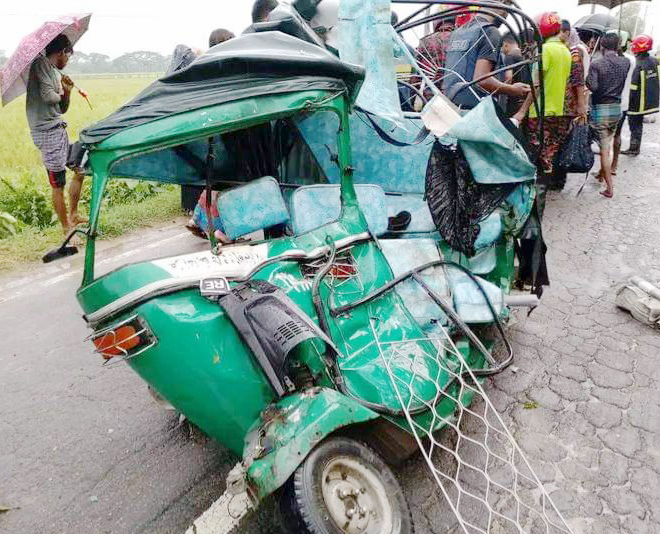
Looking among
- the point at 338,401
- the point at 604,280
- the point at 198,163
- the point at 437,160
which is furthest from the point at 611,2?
the point at 338,401

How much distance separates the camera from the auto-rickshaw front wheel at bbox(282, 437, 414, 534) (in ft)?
5.79

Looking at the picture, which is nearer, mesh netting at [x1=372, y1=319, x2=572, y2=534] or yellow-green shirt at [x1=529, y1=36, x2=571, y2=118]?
mesh netting at [x1=372, y1=319, x2=572, y2=534]

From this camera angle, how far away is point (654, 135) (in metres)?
12.1

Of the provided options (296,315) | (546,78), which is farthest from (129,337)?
(546,78)

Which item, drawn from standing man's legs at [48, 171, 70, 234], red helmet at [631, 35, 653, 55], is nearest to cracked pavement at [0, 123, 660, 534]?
standing man's legs at [48, 171, 70, 234]

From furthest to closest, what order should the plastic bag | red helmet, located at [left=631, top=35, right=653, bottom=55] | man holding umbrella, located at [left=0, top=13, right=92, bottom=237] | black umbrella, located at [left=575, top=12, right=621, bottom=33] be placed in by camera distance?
black umbrella, located at [left=575, top=12, right=621, bottom=33] < red helmet, located at [left=631, top=35, right=653, bottom=55] < the plastic bag < man holding umbrella, located at [left=0, top=13, right=92, bottom=237]

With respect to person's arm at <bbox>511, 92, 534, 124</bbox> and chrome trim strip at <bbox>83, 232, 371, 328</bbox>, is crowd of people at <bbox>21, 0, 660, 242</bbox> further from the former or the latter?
chrome trim strip at <bbox>83, 232, 371, 328</bbox>

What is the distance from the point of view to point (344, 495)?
1924mm

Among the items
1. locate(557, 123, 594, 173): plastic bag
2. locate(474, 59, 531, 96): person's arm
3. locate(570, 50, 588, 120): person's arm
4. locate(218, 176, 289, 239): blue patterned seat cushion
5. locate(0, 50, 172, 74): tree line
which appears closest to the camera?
locate(218, 176, 289, 239): blue patterned seat cushion

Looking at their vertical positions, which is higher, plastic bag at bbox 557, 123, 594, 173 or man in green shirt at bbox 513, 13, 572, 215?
man in green shirt at bbox 513, 13, 572, 215

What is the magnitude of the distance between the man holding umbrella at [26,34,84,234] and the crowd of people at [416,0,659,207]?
3852 mm

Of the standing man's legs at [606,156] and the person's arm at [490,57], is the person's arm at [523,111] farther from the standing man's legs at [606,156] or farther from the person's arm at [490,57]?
the standing man's legs at [606,156]

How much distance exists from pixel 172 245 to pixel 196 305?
159 inches

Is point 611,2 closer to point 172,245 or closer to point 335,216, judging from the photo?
point 172,245
